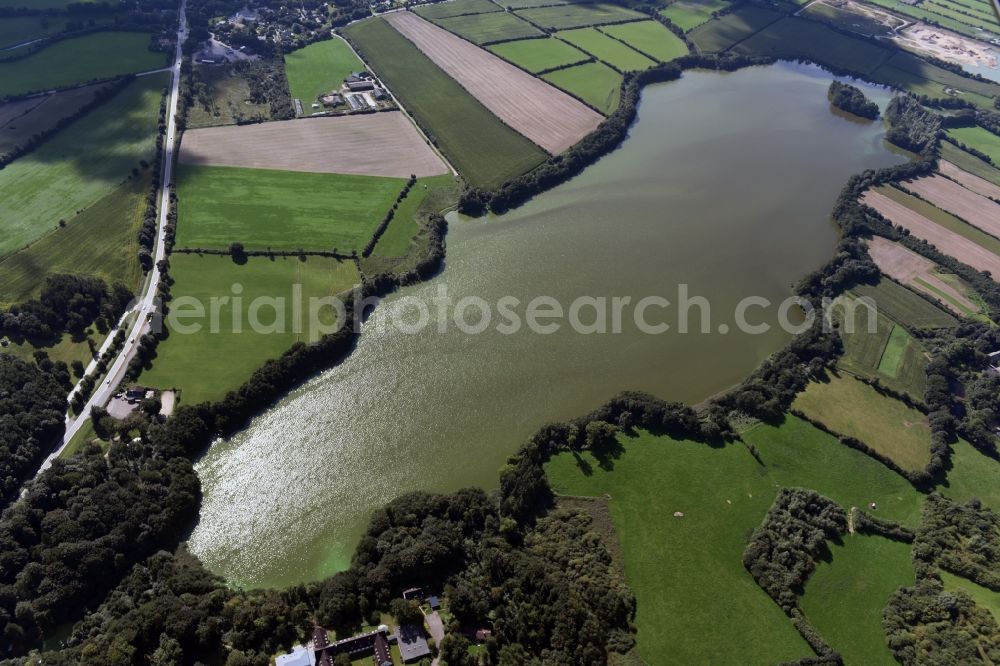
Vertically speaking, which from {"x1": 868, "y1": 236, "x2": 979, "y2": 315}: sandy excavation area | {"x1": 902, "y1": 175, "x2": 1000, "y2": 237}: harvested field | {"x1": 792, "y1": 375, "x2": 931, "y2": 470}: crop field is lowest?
{"x1": 792, "y1": 375, "x2": 931, "y2": 470}: crop field

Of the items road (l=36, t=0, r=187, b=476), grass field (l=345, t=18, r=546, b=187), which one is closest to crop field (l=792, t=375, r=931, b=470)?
grass field (l=345, t=18, r=546, b=187)

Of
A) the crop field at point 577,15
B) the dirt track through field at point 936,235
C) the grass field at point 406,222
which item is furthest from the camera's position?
the crop field at point 577,15

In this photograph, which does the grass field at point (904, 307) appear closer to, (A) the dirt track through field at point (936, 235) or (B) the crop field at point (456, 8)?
(A) the dirt track through field at point (936, 235)

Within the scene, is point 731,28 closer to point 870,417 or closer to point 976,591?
point 870,417

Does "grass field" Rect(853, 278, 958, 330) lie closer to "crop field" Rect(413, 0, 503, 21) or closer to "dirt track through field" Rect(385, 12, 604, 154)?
"dirt track through field" Rect(385, 12, 604, 154)

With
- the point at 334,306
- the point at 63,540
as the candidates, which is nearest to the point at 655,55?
the point at 334,306

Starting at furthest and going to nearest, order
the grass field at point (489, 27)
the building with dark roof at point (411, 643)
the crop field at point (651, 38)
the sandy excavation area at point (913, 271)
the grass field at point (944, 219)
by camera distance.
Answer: the grass field at point (489, 27), the crop field at point (651, 38), the grass field at point (944, 219), the sandy excavation area at point (913, 271), the building with dark roof at point (411, 643)

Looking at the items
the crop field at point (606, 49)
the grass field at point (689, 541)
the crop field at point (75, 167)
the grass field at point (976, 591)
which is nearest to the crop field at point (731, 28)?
the crop field at point (606, 49)
